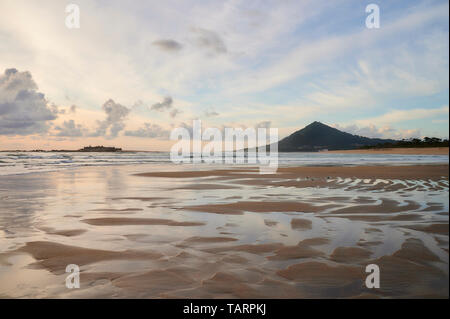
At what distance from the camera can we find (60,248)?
4.75 meters

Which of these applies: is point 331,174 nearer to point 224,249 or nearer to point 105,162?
point 224,249

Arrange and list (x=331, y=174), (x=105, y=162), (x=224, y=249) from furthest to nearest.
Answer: (x=105, y=162) → (x=331, y=174) → (x=224, y=249)

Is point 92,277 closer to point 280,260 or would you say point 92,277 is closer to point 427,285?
point 280,260

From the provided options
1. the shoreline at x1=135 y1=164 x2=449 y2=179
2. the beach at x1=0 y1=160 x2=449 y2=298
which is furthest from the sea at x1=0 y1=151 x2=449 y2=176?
the beach at x1=0 y1=160 x2=449 y2=298

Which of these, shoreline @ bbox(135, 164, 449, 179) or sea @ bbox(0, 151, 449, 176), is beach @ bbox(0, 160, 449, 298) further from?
sea @ bbox(0, 151, 449, 176)

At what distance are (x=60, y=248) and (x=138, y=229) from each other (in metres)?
1.55

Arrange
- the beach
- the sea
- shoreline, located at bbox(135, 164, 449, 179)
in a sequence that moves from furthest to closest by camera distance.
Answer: the sea
shoreline, located at bbox(135, 164, 449, 179)
the beach

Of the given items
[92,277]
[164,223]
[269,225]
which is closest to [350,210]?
[269,225]

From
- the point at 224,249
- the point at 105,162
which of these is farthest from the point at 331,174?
the point at 105,162

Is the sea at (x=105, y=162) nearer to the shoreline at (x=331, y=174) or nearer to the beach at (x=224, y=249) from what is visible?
the shoreline at (x=331, y=174)

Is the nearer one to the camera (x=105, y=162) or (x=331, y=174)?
(x=331, y=174)

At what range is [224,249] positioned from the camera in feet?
15.5

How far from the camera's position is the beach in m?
3.34
